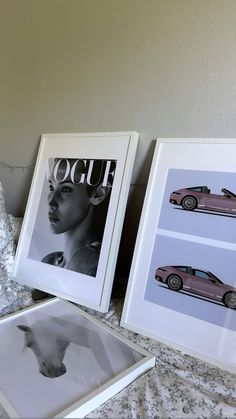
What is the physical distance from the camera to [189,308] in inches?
38.3

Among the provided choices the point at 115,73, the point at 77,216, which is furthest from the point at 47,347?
the point at 115,73

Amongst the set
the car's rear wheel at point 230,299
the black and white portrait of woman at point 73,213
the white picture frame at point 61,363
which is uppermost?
the black and white portrait of woman at point 73,213

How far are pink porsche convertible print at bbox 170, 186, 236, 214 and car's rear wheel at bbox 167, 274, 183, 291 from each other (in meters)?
0.22

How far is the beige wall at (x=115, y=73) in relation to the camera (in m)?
1.05

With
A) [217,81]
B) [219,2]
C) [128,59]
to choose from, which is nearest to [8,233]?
[128,59]

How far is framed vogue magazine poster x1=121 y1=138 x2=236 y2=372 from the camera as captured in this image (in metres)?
0.93

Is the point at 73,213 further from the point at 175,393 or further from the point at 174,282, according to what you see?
the point at 175,393

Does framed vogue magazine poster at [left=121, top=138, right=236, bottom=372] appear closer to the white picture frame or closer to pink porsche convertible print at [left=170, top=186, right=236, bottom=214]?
pink porsche convertible print at [left=170, top=186, right=236, bottom=214]

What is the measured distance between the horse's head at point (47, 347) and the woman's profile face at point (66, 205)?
1.31 ft

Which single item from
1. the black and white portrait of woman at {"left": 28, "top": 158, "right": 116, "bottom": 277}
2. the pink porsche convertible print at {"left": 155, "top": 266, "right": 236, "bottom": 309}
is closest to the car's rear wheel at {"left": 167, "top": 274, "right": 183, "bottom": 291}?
the pink porsche convertible print at {"left": 155, "top": 266, "right": 236, "bottom": 309}

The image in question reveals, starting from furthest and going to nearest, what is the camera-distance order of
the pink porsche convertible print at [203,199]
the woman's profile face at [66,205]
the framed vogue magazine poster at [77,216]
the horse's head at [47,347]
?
the woman's profile face at [66,205] < the framed vogue magazine poster at [77,216] < the pink porsche convertible print at [203,199] < the horse's head at [47,347]

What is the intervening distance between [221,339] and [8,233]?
2.90 feet

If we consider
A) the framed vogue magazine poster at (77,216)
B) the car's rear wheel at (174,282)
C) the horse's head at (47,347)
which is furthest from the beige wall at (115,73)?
the horse's head at (47,347)

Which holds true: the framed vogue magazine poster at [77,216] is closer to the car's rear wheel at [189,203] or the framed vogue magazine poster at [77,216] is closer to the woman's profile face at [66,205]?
the woman's profile face at [66,205]
